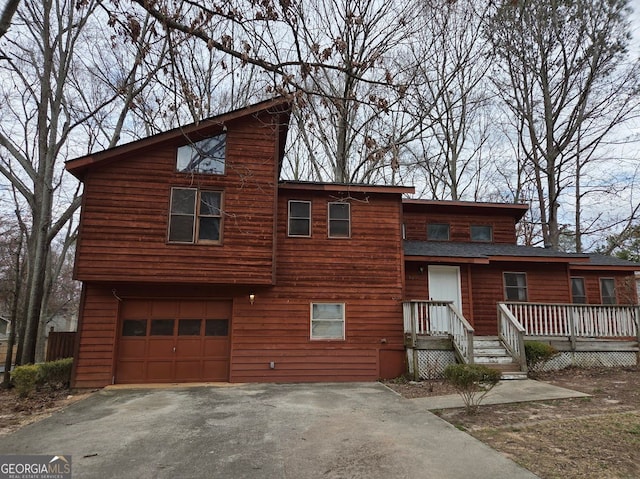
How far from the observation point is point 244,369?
10031 mm

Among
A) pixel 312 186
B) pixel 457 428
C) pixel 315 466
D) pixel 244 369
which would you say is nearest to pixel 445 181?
pixel 312 186

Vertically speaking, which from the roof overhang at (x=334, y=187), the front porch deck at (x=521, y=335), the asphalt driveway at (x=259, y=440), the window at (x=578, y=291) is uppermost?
the roof overhang at (x=334, y=187)

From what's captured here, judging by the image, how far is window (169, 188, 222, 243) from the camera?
966 cm

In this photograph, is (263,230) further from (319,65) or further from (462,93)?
(462,93)

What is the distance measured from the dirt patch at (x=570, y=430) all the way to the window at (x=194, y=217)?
614 centimetres

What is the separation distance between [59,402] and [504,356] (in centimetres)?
1026

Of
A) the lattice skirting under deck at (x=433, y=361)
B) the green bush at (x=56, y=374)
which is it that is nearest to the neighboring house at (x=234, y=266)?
the green bush at (x=56, y=374)

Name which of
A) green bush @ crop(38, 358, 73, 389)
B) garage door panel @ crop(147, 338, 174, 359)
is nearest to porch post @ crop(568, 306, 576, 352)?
garage door panel @ crop(147, 338, 174, 359)

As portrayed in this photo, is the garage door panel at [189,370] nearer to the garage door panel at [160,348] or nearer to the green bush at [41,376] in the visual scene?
the garage door panel at [160,348]

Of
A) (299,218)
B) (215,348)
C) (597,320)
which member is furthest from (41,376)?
(597,320)

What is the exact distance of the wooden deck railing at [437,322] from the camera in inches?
376

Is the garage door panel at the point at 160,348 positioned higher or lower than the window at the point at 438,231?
lower

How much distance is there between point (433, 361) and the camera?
9.79 meters

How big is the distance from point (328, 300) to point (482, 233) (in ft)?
23.4
